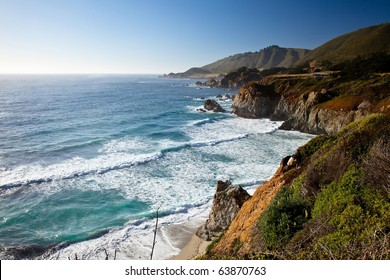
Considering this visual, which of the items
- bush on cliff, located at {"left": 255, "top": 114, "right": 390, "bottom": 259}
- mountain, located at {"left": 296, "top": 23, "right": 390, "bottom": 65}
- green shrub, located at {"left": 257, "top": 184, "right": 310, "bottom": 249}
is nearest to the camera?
bush on cliff, located at {"left": 255, "top": 114, "right": 390, "bottom": 259}

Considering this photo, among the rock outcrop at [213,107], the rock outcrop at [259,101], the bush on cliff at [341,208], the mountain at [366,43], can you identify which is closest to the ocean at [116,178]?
the bush on cliff at [341,208]

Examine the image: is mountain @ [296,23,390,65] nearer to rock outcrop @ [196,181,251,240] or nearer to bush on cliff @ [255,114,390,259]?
rock outcrop @ [196,181,251,240]

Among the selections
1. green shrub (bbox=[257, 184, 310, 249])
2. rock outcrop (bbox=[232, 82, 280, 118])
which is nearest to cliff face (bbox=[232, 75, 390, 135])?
rock outcrop (bbox=[232, 82, 280, 118])

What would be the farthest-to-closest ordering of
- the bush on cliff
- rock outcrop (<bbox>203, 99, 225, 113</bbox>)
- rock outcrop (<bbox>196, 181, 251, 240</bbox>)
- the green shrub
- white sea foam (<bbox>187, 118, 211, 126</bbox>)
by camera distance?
rock outcrop (<bbox>203, 99, 225, 113</bbox>) < white sea foam (<bbox>187, 118, 211, 126</bbox>) < rock outcrop (<bbox>196, 181, 251, 240</bbox>) < the green shrub < the bush on cliff

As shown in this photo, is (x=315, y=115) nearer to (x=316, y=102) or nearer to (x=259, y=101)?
(x=316, y=102)

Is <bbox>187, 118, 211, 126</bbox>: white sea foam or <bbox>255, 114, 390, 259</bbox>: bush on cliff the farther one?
<bbox>187, 118, 211, 126</bbox>: white sea foam
